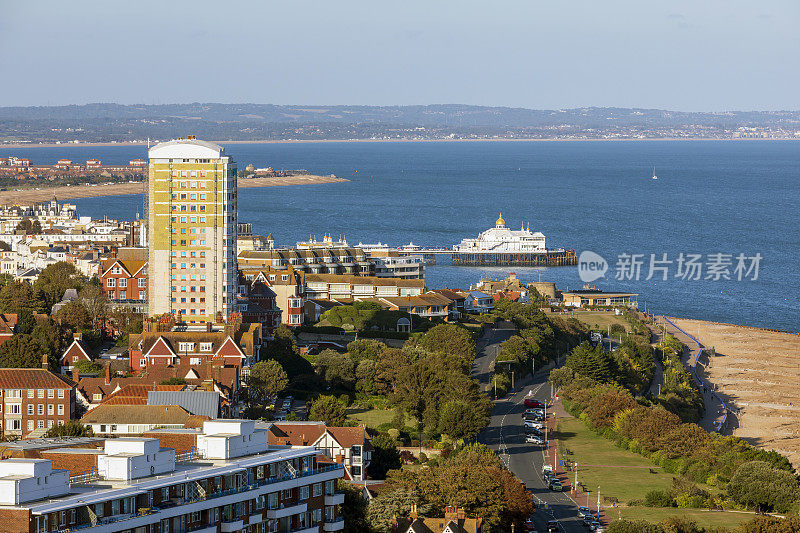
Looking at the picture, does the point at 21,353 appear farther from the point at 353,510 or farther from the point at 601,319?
the point at 601,319

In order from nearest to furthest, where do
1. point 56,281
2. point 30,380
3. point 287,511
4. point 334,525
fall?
point 287,511
point 334,525
point 30,380
point 56,281

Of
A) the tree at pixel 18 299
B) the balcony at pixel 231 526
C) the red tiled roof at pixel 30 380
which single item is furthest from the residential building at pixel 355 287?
the balcony at pixel 231 526

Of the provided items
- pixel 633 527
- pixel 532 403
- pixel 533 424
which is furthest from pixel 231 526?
pixel 532 403

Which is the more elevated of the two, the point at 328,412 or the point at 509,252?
the point at 328,412

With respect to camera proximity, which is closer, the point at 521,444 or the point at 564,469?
the point at 564,469

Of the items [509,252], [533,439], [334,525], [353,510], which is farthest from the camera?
[509,252]

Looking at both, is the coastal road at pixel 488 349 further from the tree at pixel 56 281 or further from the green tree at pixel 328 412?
the tree at pixel 56 281

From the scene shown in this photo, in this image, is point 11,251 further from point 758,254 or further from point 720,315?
point 758,254
